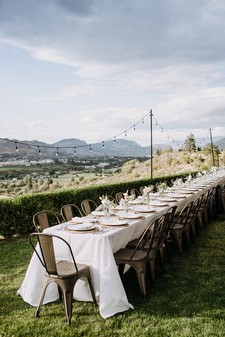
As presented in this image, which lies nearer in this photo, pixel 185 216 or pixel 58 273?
pixel 58 273

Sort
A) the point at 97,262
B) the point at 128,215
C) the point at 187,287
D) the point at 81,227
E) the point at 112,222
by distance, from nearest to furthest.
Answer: the point at 97,262, the point at 81,227, the point at 187,287, the point at 112,222, the point at 128,215

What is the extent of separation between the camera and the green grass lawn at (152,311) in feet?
11.2

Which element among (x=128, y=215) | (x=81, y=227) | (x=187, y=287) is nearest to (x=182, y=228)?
(x=128, y=215)

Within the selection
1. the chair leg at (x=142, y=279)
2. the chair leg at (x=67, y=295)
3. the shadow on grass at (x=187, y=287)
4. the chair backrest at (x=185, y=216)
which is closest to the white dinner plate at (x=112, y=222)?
the chair leg at (x=142, y=279)

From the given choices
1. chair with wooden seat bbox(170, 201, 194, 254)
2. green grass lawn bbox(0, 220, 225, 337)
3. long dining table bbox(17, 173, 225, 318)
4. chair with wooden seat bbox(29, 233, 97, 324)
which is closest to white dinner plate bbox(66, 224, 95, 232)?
long dining table bbox(17, 173, 225, 318)

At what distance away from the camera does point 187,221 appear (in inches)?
264

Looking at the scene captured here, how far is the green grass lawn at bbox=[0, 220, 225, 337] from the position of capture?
341 centimetres

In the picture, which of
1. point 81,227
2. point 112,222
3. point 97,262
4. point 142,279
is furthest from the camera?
point 112,222

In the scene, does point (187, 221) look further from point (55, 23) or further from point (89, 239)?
point (55, 23)

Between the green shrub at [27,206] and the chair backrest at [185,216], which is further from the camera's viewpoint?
the green shrub at [27,206]

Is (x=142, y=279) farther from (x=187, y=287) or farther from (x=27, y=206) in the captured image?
(x=27, y=206)

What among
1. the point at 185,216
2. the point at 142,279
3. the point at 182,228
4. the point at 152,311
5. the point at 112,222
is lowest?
the point at 152,311

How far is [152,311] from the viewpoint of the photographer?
3.80 m

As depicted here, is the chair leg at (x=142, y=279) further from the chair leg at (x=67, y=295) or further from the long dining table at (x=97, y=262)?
the chair leg at (x=67, y=295)
